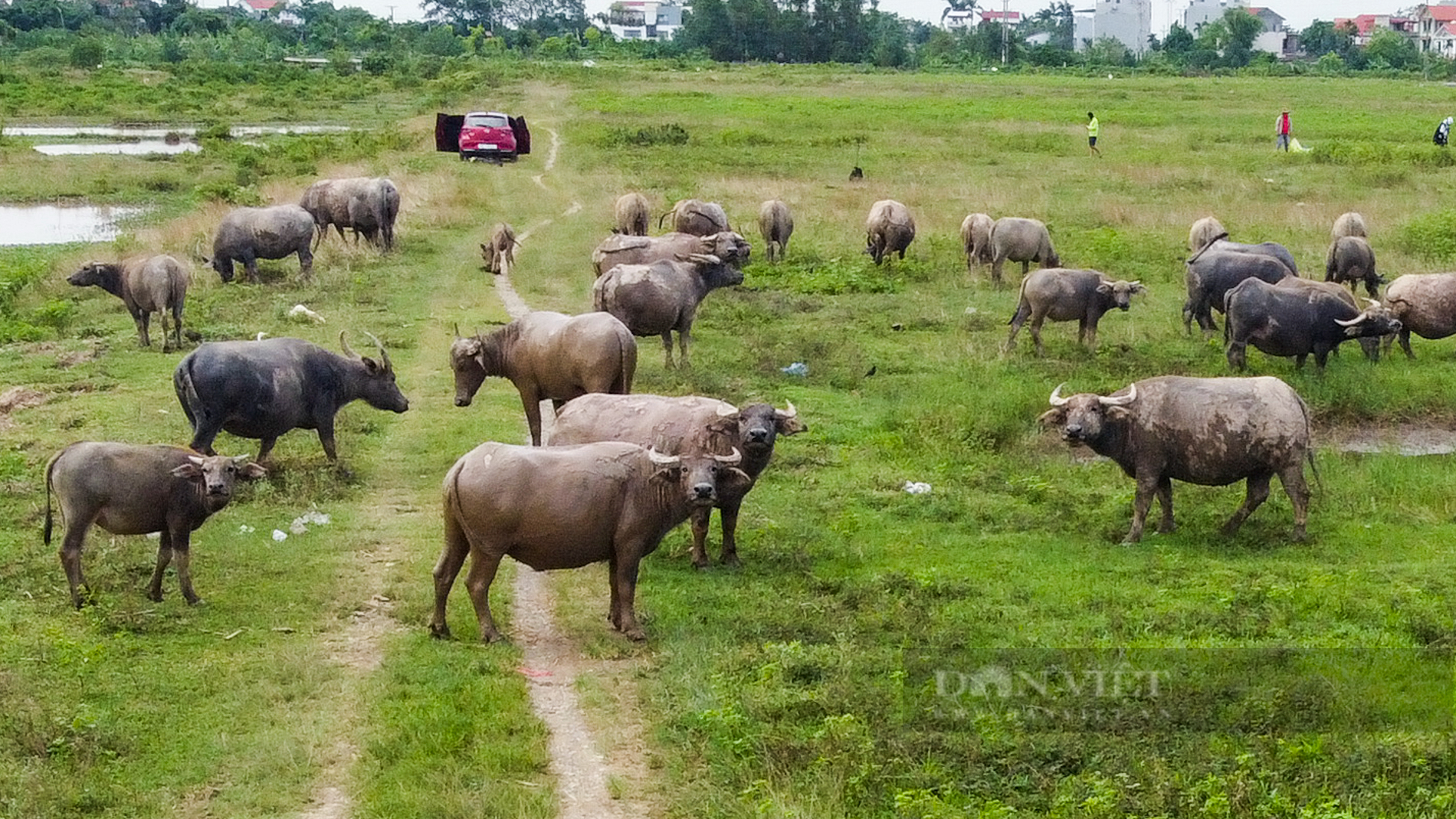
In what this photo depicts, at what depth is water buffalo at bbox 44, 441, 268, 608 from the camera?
10.5 metres

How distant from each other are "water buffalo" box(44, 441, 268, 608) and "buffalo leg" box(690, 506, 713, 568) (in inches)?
129

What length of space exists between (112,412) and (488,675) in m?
8.32

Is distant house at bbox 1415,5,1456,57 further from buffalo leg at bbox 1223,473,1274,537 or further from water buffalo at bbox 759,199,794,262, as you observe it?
buffalo leg at bbox 1223,473,1274,537

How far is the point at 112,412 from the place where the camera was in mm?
15977

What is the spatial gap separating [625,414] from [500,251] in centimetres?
1365

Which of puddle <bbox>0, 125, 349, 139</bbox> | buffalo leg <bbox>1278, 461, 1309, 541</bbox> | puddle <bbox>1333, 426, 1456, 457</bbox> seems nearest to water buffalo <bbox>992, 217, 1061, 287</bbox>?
puddle <bbox>1333, 426, 1456, 457</bbox>

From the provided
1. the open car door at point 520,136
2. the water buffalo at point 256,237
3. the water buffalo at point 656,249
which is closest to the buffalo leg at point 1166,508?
the water buffalo at point 656,249

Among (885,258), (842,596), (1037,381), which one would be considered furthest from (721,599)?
(885,258)

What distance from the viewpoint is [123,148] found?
48.5 meters

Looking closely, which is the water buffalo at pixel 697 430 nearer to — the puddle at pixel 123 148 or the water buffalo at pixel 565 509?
the water buffalo at pixel 565 509

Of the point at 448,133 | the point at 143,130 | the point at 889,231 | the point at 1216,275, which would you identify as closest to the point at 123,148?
the point at 143,130

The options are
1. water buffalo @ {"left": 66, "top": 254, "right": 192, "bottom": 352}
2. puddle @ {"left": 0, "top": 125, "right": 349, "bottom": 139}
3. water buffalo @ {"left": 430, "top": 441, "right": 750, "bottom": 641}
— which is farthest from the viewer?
puddle @ {"left": 0, "top": 125, "right": 349, "bottom": 139}

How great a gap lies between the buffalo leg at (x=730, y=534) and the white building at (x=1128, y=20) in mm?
168117

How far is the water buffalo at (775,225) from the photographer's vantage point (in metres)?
25.7
